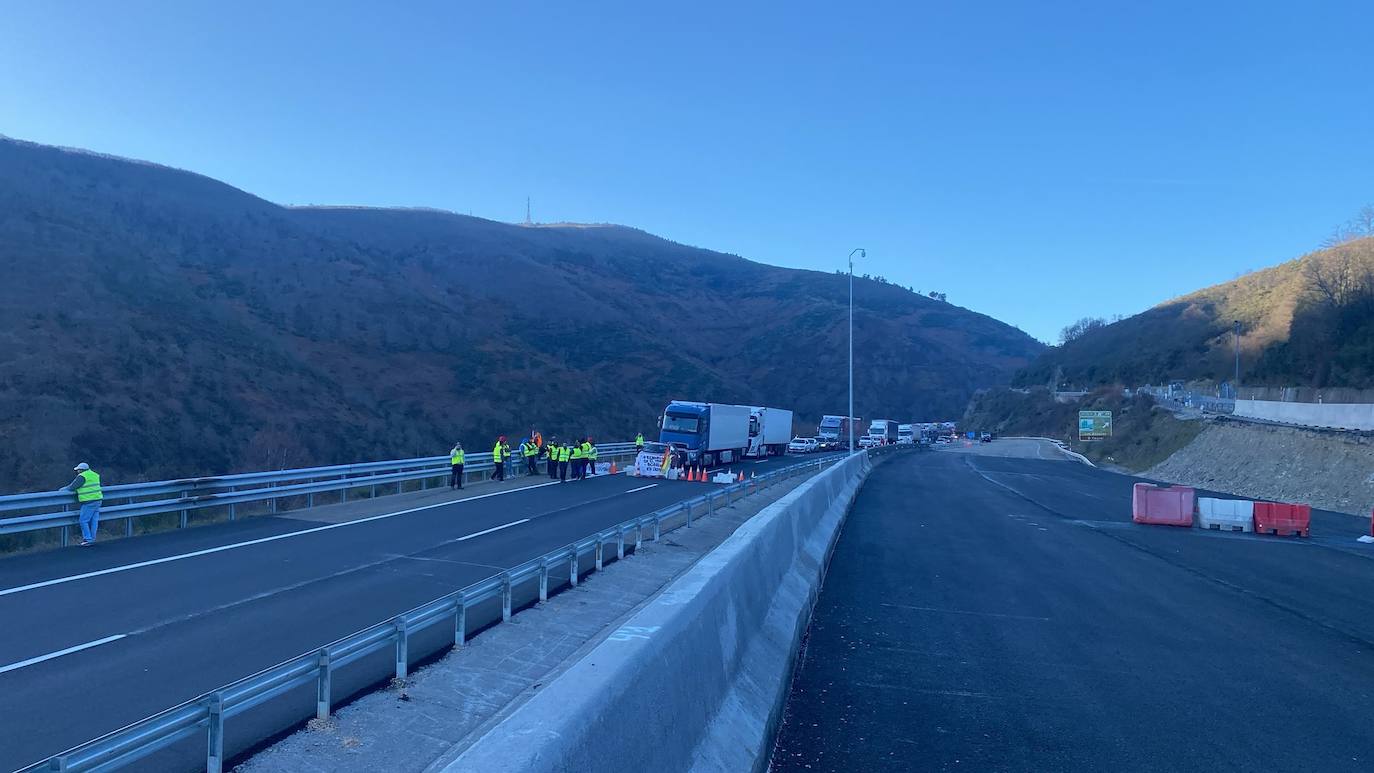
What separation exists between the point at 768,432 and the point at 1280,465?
27.5 meters

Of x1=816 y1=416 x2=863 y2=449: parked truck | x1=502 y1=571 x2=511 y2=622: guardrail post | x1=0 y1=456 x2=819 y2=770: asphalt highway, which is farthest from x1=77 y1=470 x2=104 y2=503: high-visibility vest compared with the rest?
x1=816 y1=416 x2=863 y2=449: parked truck

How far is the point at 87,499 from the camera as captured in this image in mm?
15391

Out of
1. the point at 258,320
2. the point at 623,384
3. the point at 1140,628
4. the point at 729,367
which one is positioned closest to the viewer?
the point at 1140,628

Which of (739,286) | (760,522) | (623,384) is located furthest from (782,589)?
(739,286)

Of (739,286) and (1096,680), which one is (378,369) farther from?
(739,286)

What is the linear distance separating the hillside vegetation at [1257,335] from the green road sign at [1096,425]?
31.2 ft

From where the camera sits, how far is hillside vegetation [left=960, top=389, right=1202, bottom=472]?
58.0 metres

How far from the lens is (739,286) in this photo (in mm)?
143375

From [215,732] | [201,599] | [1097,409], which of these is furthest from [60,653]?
[1097,409]

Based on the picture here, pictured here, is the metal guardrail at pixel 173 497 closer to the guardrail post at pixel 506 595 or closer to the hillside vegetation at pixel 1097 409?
the guardrail post at pixel 506 595

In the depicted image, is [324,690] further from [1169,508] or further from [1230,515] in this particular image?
[1230,515]

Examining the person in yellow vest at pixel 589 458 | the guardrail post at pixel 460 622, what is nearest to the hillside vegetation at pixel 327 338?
the person in yellow vest at pixel 589 458

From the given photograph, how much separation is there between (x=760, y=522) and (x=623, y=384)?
6703 centimetres

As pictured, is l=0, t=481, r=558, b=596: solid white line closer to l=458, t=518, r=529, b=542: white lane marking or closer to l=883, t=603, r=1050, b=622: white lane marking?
l=458, t=518, r=529, b=542: white lane marking
